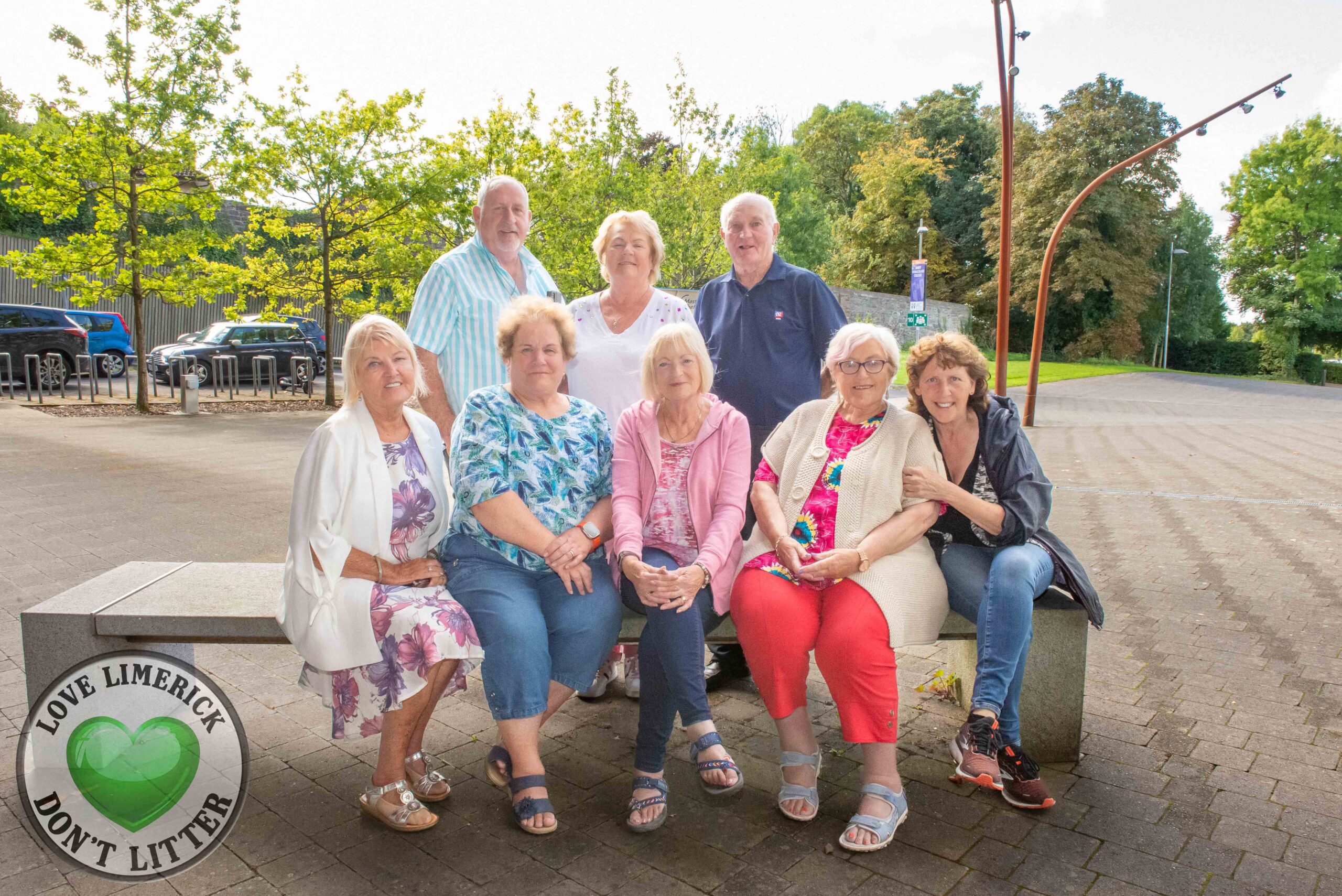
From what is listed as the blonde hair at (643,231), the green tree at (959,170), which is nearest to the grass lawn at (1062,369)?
the green tree at (959,170)

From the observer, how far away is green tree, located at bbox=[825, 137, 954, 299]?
49.6 metres

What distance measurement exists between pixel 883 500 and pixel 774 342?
1.10 meters

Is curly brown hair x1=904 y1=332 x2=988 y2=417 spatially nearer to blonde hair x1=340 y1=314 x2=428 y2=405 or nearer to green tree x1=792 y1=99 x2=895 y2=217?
blonde hair x1=340 y1=314 x2=428 y2=405

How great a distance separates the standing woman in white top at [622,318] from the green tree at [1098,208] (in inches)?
1759

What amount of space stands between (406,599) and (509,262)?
1893mm

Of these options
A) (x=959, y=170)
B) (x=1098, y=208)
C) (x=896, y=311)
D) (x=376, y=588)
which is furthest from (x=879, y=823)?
(x=959, y=170)

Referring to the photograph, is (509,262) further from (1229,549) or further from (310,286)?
(310,286)

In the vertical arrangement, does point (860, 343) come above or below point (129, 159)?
below

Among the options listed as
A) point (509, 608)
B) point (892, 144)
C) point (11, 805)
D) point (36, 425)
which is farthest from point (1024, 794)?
point (892, 144)

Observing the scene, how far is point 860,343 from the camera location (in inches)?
136

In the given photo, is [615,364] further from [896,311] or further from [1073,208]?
[896,311]

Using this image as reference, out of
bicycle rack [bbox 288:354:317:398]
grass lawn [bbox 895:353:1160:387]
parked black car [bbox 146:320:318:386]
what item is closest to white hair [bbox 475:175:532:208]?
bicycle rack [bbox 288:354:317:398]

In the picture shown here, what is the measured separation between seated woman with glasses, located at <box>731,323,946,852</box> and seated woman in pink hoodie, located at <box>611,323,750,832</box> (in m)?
0.17

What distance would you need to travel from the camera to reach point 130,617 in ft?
10.5
